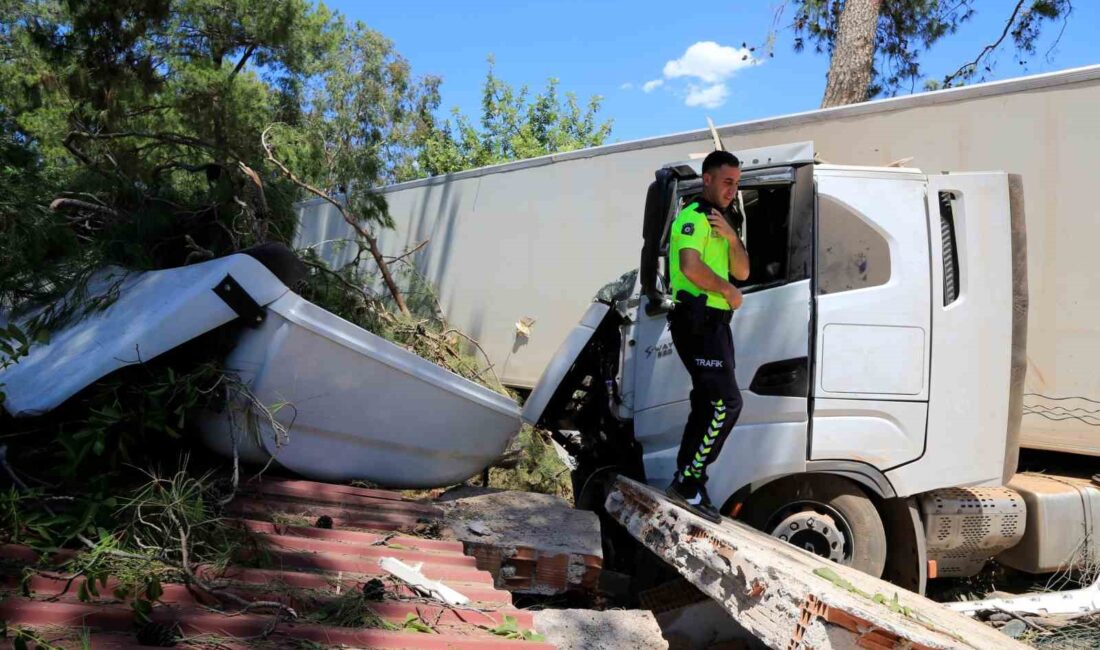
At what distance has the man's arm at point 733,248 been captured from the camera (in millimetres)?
3830

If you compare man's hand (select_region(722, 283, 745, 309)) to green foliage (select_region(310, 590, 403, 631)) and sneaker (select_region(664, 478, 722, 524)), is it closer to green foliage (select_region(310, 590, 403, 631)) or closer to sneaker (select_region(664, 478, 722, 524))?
sneaker (select_region(664, 478, 722, 524))

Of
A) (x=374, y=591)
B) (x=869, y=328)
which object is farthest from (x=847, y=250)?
(x=374, y=591)

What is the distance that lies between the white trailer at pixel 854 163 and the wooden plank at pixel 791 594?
1982mm

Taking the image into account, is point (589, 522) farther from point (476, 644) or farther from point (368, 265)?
point (368, 265)

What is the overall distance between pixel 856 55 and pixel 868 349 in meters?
6.43

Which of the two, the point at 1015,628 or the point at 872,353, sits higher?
the point at 872,353

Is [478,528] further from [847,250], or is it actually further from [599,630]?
[847,250]

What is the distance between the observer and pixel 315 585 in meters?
2.80

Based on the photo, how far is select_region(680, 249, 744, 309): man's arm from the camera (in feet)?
12.4

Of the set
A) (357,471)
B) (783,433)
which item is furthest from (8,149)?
(783,433)

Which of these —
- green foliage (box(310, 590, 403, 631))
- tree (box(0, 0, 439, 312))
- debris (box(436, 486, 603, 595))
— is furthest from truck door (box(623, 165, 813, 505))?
tree (box(0, 0, 439, 312))

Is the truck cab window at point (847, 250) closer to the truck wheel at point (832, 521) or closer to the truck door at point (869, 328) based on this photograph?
the truck door at point (869, 328)

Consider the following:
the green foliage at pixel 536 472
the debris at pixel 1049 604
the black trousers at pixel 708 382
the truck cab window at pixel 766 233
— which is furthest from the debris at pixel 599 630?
the green foliage at pixel 536 472

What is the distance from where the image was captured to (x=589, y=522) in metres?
4.10
